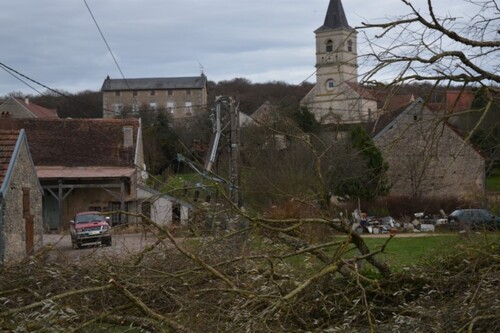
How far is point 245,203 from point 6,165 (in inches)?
260

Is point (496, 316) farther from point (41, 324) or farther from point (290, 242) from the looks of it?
point (41, 324)

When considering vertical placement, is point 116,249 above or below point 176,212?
below

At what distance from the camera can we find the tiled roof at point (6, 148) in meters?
17.8

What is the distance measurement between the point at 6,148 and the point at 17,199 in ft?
4.63

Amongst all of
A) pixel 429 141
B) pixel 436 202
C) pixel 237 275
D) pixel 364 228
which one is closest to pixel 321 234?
pixel 237 275

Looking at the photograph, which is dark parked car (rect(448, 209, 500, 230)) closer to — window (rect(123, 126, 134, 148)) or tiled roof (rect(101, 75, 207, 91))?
window (rect(123, 126, 134, 148))

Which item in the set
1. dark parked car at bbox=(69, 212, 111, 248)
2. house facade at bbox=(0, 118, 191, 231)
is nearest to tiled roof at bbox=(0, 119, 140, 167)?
house facade at bbox=(0, 118, 191, 231)

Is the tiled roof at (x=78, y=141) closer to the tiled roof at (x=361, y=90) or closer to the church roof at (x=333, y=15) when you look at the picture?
the tiled roof at (x=361, y=90)

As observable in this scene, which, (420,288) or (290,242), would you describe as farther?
(290,242)

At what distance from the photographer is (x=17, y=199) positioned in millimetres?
19031

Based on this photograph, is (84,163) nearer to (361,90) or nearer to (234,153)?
(234,153)

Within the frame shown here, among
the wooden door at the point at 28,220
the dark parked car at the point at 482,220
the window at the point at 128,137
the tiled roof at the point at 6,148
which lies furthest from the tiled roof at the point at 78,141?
the dark parked car at the point at 482,220

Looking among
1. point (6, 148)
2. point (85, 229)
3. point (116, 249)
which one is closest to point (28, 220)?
point (6, 148)

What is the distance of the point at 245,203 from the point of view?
21.2m
